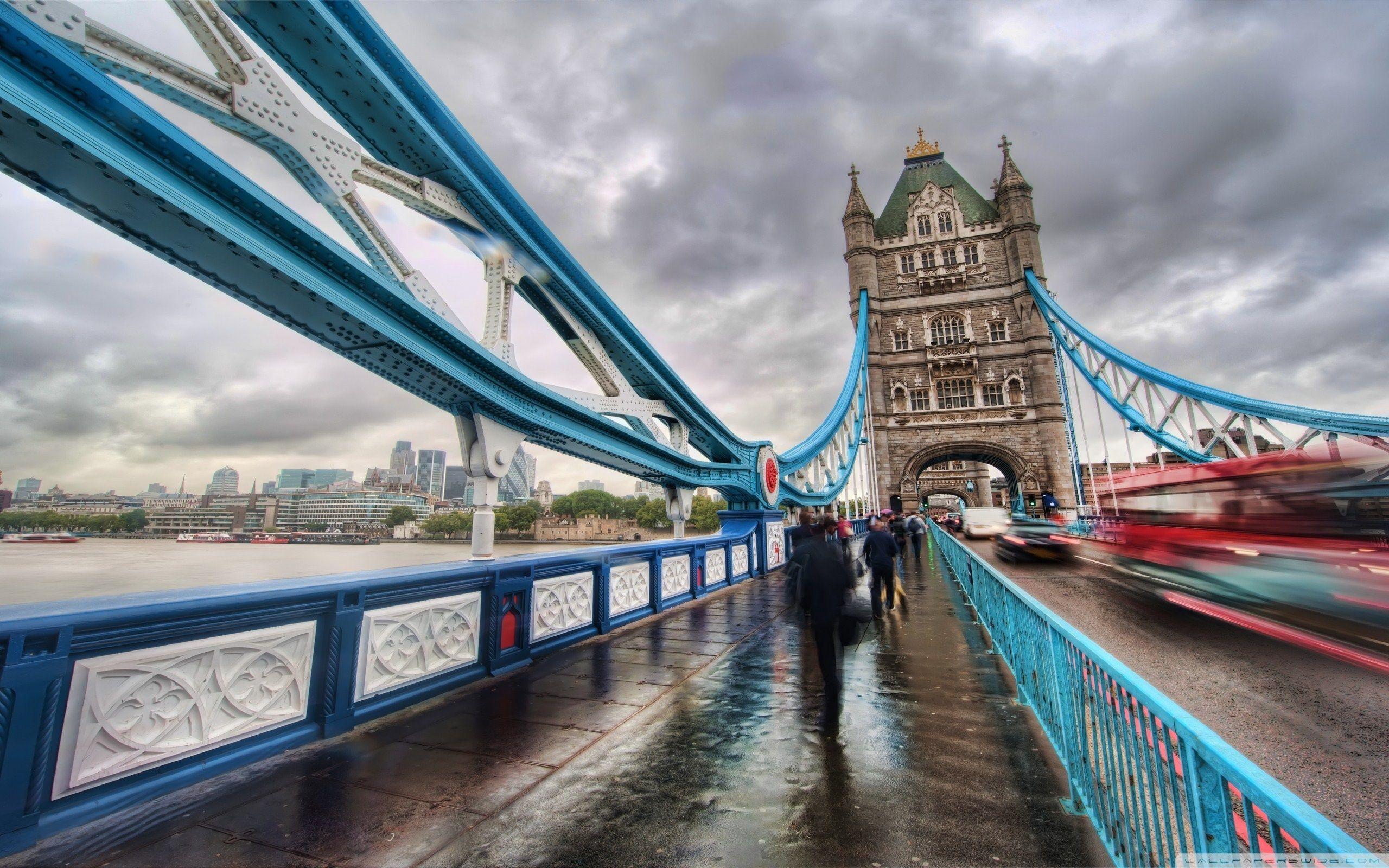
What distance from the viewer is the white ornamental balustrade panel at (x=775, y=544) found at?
13586 millimetres

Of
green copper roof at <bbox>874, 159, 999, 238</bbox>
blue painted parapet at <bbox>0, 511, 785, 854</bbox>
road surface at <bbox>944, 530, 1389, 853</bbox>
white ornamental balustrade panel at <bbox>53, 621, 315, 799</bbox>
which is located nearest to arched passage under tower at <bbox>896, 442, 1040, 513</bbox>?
green copper roof at <bbox>874, 159, 999, 238</bbox>

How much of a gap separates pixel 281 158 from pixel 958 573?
12.4m

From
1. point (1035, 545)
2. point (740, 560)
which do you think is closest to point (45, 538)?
point (740, 560)

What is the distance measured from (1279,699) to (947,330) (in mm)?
36253

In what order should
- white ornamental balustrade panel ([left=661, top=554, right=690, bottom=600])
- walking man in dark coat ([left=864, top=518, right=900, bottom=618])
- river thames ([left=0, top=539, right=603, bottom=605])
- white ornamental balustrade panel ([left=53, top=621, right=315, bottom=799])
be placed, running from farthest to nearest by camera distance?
river thames ([left=0, top=539, right=603, bottom=605])
white ornamental balustrade panel ([left=661, top=554, right=690, bottom=600])
walking man in dark coat ([left=864, top=518, right=900, bottom=618])
white ornamental balustrade panel ([left=53, top=621, right=315, bottom=799])

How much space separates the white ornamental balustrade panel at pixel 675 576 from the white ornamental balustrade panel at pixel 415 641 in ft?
12.1

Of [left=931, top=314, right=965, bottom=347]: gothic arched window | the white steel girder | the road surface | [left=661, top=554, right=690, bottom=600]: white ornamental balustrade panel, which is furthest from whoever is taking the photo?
[left=931, top=314, right=965, bottom=347]: gothic arched window

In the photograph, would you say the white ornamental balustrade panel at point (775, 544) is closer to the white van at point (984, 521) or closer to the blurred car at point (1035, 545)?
the blurred car at point (1035, 545)

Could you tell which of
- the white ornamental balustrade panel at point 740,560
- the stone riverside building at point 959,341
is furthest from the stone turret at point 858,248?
the white ornamental balustrade panel at point 740,560

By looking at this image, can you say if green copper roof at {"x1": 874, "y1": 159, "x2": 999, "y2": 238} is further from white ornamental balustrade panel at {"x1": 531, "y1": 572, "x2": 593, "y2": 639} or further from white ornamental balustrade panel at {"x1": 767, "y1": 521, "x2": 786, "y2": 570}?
white ornamental balustrade panel at {"x1": 531, "y1": 572, "x2": 593, "y2": 639}

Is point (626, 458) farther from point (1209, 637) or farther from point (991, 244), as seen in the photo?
point (991, 244)

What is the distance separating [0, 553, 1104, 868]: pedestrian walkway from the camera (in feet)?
7.63

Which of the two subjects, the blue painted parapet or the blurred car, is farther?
the blurred car

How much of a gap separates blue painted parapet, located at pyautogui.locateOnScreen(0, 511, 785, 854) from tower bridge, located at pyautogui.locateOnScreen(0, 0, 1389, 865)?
15 millimetres
